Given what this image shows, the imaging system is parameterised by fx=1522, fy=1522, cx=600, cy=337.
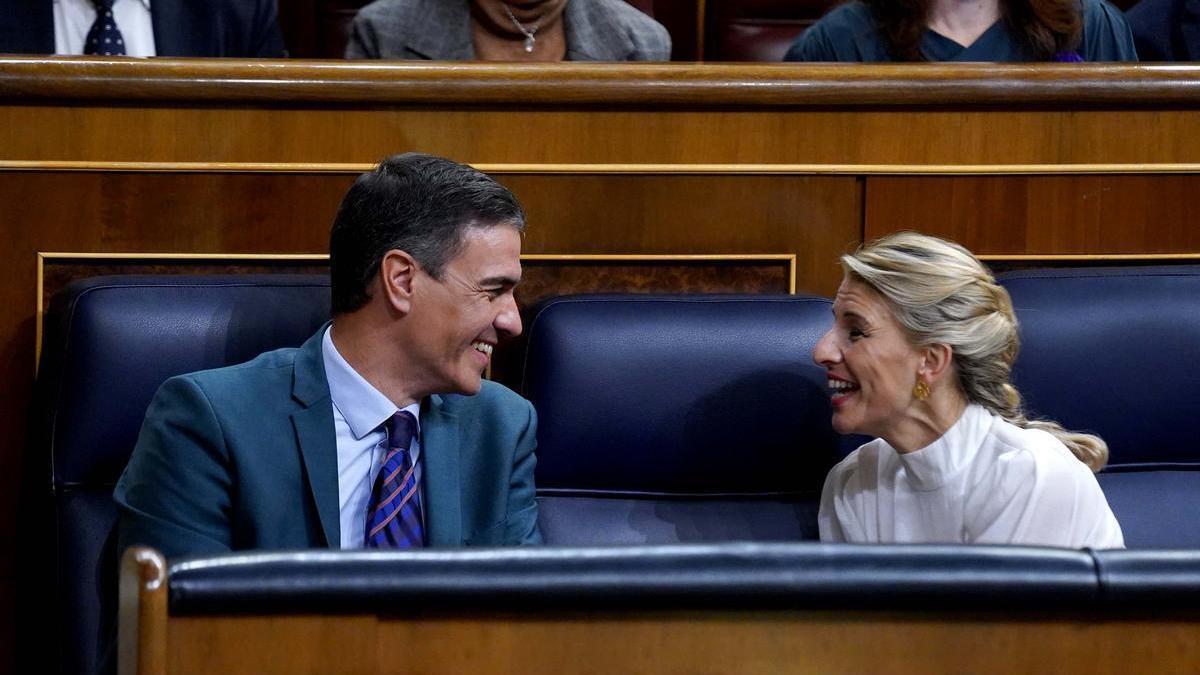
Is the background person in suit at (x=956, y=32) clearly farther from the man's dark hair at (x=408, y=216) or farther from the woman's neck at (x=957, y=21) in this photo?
the man's dark hair at (x=408, y=216)

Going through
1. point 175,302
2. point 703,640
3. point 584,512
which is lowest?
point 584,512

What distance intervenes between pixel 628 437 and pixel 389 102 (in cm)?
50

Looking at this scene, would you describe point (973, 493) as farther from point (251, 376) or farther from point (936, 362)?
point (251, 376)

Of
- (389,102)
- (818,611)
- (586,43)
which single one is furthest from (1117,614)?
(586,43)

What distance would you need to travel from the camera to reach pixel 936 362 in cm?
Result: 154

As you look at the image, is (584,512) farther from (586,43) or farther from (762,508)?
(586,43)

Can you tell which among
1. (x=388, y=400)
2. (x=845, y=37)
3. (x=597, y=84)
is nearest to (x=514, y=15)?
(x=597, y=84)

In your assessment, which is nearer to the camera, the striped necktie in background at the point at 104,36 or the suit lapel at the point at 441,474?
the suit lapel at the point at 441,474

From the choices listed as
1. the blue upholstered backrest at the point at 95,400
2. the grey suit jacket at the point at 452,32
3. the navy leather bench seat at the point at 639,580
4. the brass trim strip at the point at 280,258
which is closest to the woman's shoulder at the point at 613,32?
the grey suit jacket at the point at 452,32

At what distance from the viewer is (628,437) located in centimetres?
159

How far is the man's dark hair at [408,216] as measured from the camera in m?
1.47

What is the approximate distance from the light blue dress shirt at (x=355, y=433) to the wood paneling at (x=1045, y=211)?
688mm

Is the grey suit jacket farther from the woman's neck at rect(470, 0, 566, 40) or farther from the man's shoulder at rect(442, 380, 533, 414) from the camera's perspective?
the man's shoulder at rect(442, 380, 533, 414)

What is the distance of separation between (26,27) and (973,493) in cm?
142
